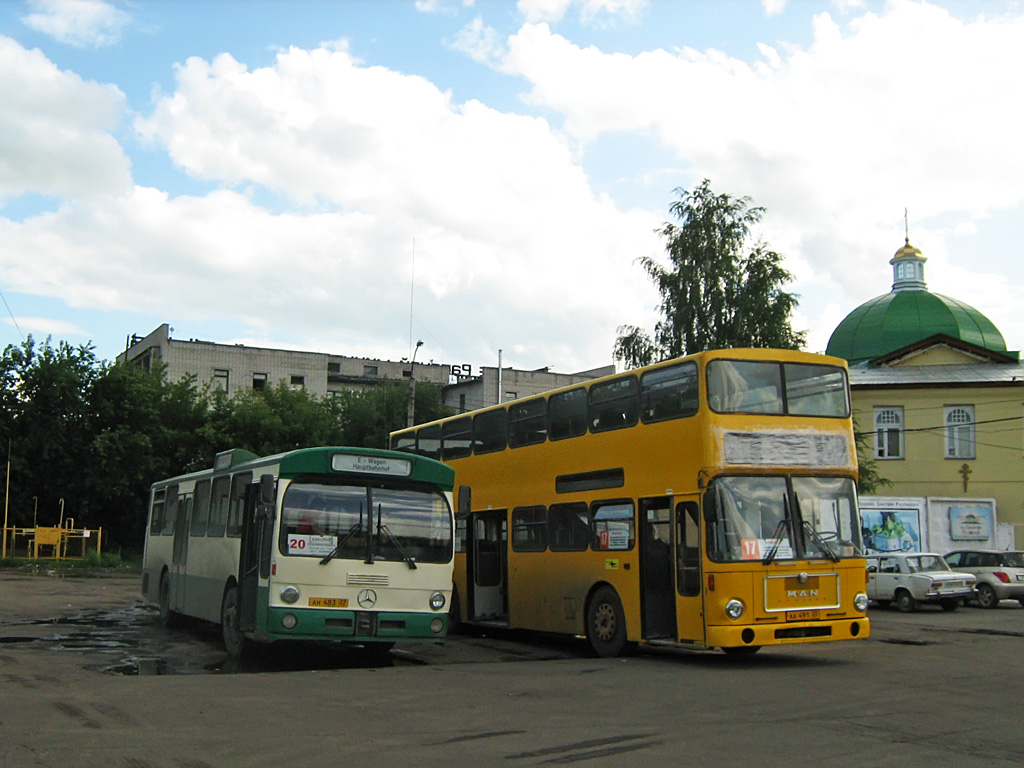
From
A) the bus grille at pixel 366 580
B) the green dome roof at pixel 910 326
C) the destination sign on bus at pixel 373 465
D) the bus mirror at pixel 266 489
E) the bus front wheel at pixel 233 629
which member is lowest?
the bus front wheel at pixel 233 629

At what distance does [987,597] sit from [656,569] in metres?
18.9

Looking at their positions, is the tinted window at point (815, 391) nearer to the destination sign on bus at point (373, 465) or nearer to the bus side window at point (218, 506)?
the destination sign on bus at point (373, 465)

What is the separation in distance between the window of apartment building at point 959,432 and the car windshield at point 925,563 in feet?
52.8

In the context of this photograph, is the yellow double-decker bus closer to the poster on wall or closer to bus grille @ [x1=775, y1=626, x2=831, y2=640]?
bus grille @ [x1=775, y1=626, x2=831, y2=640]

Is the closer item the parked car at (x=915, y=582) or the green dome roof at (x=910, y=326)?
the parked car at (x=915, y=582)

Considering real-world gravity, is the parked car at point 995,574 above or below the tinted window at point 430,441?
below

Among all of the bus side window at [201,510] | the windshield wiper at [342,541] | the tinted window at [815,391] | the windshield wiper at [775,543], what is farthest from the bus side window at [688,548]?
the bus side window at [201,510]

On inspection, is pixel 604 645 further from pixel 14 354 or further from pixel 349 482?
pixel 14 354

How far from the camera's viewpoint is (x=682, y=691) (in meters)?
11.3

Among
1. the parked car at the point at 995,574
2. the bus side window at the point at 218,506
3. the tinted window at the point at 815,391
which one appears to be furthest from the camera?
the parked car at the point at 995,574

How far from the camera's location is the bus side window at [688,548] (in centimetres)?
1352

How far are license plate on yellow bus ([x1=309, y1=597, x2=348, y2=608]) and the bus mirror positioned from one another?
132 centimetres

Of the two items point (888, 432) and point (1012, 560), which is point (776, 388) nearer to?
point (1012, 560)

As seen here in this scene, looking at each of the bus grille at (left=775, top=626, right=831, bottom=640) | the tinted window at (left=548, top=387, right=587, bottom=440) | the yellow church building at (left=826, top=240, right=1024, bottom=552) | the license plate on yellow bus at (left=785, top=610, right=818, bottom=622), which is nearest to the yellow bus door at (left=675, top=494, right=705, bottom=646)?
the bus grille at (left=775, top=626, right=831, bottom=640)
